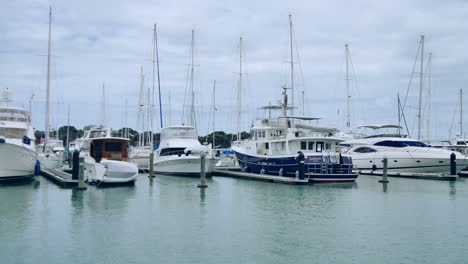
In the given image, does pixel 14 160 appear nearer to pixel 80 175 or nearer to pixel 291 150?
pixel 80 175

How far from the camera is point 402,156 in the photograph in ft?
135

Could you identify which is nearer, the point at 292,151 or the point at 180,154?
the point at 292,151

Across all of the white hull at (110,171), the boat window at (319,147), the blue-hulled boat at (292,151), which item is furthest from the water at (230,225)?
the boat window at (319,147)

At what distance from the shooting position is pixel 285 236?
16281 mm

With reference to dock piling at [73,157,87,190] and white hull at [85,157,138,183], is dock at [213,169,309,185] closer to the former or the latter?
white hull at [85,157,138,183]

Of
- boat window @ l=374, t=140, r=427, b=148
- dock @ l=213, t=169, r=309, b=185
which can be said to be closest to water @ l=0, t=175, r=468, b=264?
dock @ l=213, t=169, r=309, b=185

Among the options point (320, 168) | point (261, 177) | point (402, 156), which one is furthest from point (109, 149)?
point (402, 156)

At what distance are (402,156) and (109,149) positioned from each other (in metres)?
24.0

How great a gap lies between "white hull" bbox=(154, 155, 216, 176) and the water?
8.12m

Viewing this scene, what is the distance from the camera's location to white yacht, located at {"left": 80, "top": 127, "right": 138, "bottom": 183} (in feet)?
95.8

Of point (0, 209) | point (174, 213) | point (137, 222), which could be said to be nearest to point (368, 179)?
point (174, 213)

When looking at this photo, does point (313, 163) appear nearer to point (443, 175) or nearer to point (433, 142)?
point (443, 175)

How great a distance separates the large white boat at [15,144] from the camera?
2829 centimetres

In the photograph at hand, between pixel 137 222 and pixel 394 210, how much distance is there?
11551 millimetres
